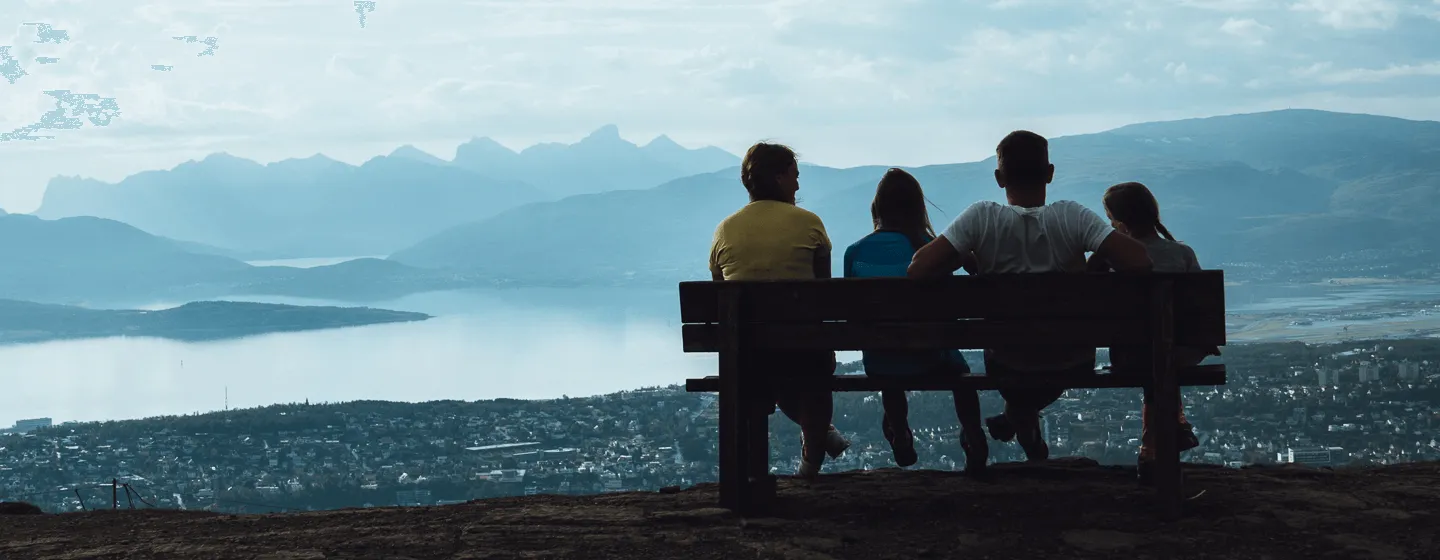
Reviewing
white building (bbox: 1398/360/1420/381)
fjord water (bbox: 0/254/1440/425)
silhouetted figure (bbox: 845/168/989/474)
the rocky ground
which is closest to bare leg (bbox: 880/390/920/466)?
silhouetted figure (bbox: 845/168/989/474)

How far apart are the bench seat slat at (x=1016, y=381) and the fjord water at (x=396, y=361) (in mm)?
61162

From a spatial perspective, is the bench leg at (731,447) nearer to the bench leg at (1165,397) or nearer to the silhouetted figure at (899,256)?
the silhouetted figure at (899,256)

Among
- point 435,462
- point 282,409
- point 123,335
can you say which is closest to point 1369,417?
point 435,462

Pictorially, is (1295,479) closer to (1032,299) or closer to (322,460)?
(1032,299)

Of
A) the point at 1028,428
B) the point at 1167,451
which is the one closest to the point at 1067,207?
the point at 1167,451

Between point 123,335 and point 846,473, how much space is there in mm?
158877

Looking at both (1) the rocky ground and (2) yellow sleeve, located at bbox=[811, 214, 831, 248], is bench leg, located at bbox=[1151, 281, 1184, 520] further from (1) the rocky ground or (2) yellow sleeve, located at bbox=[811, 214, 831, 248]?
(2) yellow sleeve, located at bbox=[811, 214, 831, 248]

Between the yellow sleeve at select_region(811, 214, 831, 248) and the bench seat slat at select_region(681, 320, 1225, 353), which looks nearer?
the bench seat slat at select_region(681, 320, 1225, 353)

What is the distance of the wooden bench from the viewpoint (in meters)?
5.62

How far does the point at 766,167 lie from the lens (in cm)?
677

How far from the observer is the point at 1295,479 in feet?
21.9

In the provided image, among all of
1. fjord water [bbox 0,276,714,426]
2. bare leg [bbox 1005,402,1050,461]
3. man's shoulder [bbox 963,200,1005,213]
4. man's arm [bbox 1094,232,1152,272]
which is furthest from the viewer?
fjord water [bbox 0,276,714,426]

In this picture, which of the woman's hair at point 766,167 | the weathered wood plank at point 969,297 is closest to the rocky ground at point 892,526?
the weathered wood plank at point 969,297

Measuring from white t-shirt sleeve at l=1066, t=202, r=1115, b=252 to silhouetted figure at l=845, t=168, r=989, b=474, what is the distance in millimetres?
836
